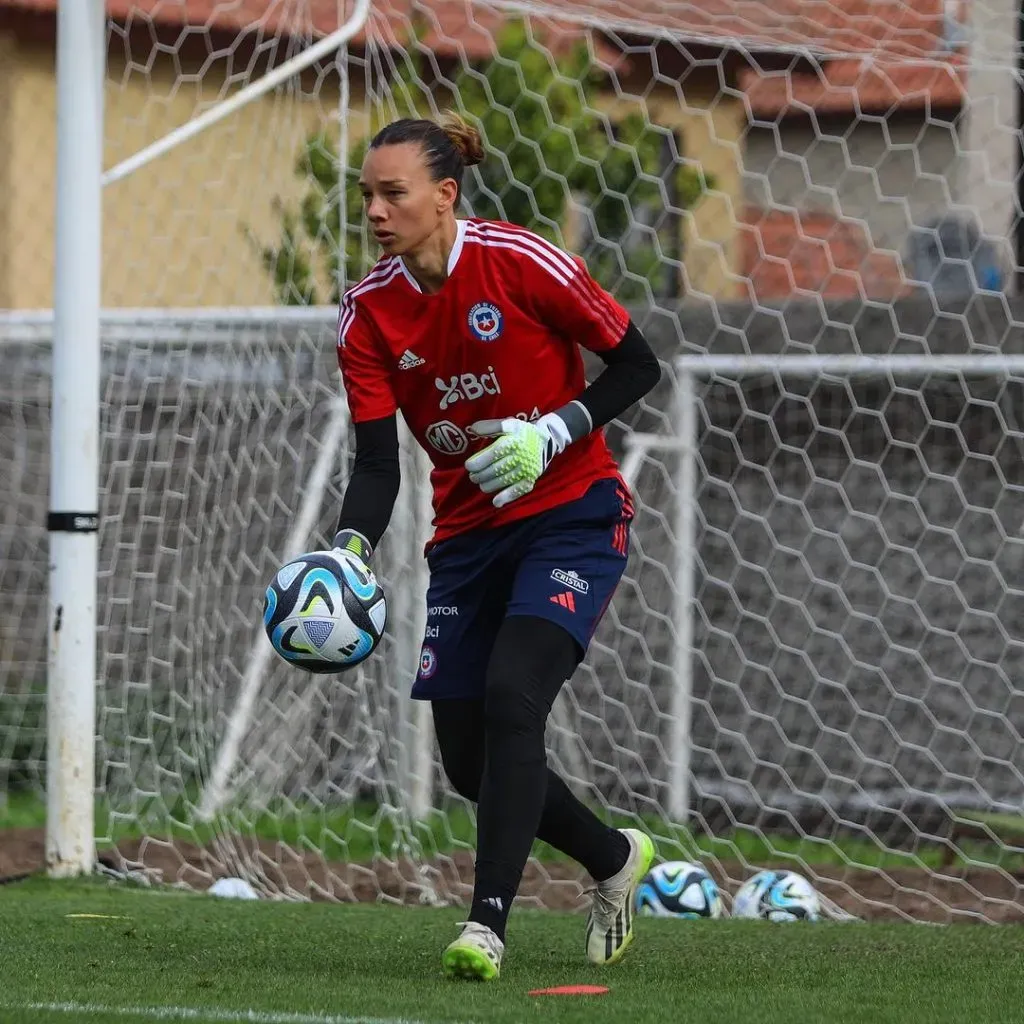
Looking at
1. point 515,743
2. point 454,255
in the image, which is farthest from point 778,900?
point 454,255

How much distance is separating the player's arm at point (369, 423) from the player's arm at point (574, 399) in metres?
0.23

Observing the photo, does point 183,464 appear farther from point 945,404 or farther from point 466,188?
point 945,404

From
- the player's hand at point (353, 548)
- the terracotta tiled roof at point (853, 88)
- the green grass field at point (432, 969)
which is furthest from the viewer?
the terracotta tiled roof at point (853, 88)

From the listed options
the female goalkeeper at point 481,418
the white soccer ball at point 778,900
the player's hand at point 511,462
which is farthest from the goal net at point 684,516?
the player's hand at point 511,462

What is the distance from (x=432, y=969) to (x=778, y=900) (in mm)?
2028

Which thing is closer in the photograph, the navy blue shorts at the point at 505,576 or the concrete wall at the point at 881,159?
the navy blue shorts at the point at 505,576

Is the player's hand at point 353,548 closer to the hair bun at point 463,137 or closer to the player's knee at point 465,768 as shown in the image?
the player's knee at point 465,768

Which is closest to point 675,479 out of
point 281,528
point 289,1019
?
point 281,528

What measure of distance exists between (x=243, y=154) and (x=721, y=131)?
223 centimetres

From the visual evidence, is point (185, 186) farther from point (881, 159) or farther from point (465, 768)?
point (465, 768)

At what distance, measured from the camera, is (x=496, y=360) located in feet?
14.8

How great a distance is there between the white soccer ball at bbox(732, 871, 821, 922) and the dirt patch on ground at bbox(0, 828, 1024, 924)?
0.59 metres

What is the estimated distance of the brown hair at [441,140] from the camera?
14.7 ft

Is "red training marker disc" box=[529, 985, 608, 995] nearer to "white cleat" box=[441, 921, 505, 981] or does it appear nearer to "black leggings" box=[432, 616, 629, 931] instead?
"white cleat" box=[441, 921, 505, 981]
